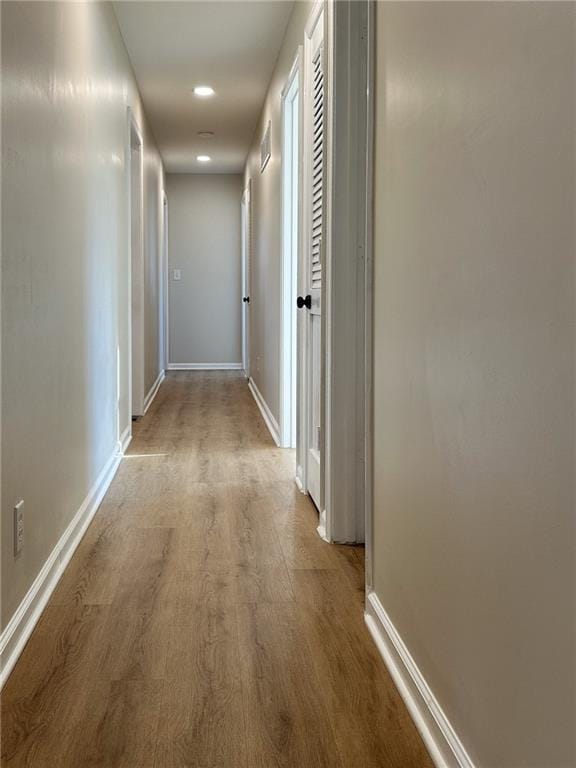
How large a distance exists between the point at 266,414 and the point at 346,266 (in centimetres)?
342

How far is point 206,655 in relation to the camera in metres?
2.08

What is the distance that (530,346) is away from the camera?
1162 mm

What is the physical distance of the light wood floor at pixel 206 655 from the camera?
1.66 m

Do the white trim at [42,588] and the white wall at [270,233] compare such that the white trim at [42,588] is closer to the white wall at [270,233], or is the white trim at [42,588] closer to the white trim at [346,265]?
the white trim at [346,265]

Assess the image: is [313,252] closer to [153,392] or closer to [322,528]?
[322,528]

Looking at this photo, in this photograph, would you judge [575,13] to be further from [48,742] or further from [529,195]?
[48,742]

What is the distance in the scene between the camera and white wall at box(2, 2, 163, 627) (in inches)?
84.3

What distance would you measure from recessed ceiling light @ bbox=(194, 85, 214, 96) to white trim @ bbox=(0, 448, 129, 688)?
3658mm

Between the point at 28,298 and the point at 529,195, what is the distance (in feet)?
5.11

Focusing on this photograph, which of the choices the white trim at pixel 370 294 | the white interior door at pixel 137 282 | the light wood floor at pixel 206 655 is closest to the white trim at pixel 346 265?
the light wood floor at pixel 206 655

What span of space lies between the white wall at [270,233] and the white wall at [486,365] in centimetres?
243

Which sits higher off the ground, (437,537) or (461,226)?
(461,226)

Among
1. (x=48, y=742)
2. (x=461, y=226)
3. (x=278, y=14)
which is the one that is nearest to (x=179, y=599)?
(x=48, y=742)

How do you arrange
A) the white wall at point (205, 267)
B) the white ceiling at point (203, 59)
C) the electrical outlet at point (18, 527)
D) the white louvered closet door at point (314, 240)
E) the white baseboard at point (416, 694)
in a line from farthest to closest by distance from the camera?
the white wall at point (205, 267)
the white ceiling at point (203, 59)
the white louvered closet door at point (314, 240)
the electrical outlet at point (18, 527)
the white baseboard at point (416, 694)
